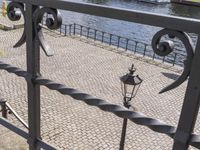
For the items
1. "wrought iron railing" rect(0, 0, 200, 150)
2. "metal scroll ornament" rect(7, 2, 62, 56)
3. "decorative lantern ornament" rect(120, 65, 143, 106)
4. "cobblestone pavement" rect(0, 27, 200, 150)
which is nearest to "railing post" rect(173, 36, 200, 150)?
"wrought iron railing" rect(0, 0, 200, 150)

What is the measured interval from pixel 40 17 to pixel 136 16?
0.59m

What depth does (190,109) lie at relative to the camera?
110cm

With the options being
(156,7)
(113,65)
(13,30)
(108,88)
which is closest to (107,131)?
(108,88)

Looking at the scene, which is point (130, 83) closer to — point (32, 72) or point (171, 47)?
point (32, 72)

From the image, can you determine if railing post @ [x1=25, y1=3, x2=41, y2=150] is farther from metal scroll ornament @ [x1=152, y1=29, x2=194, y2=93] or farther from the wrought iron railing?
metal scroll ornament @ [x1=152, y1=29, x2=194, y2=93]

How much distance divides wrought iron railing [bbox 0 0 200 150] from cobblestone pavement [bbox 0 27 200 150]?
206cm

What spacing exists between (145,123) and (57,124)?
Result: 8.92 metres

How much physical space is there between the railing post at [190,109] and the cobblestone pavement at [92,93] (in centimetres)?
279

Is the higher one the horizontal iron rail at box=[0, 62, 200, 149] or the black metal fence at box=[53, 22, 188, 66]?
the horizontal iron rail at box=[0, 62, 200, 149]

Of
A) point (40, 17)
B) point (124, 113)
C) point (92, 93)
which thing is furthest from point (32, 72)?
point (92, 93)

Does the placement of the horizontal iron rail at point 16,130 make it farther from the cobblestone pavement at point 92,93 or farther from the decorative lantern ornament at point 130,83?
the decorative lantern ornament at point 130,83

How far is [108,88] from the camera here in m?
13.9

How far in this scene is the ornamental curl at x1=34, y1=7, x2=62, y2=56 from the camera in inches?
55.5

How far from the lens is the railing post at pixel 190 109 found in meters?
1.05
